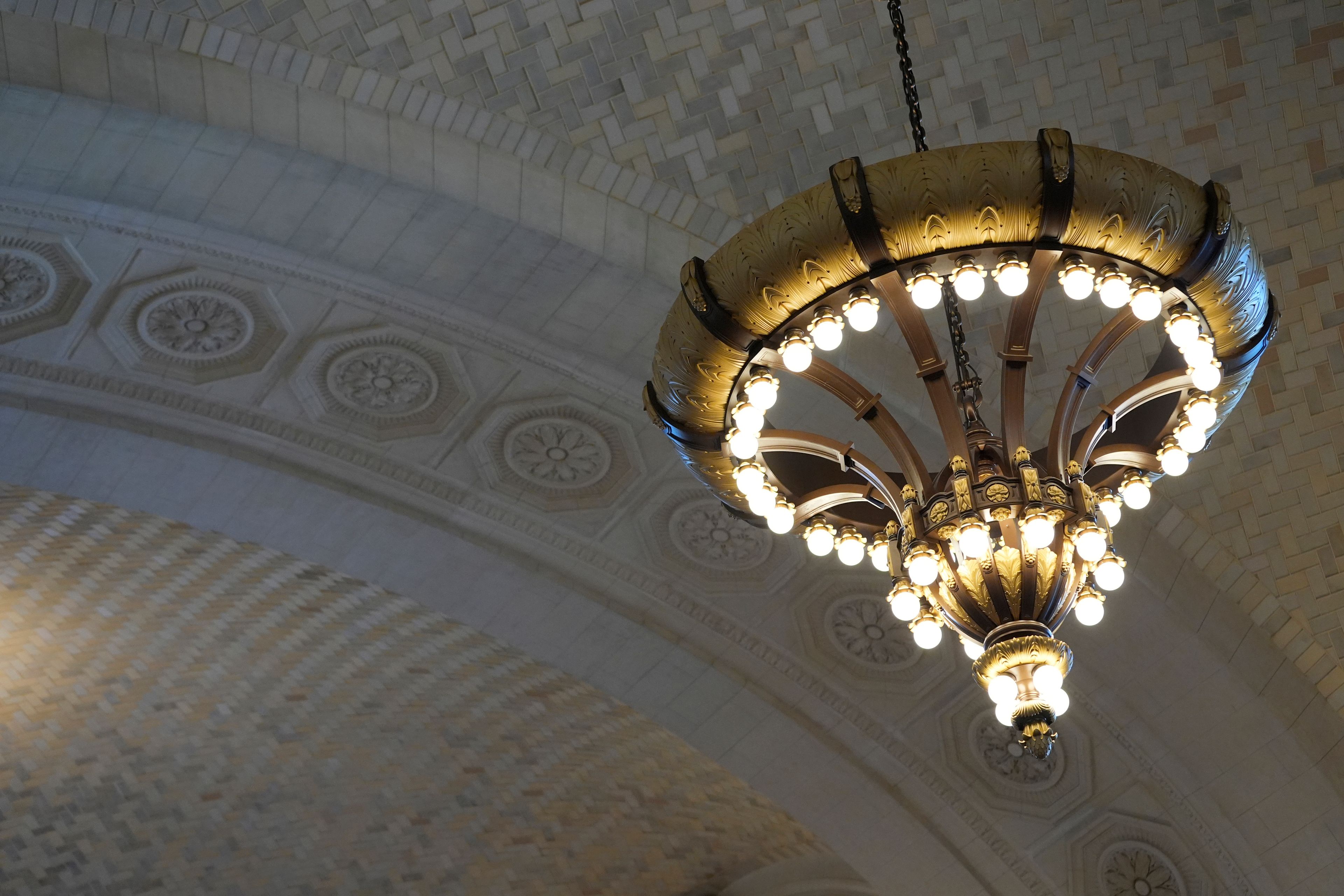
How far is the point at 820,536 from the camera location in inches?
168

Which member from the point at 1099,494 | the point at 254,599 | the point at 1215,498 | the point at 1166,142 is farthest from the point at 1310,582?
the point at 254,599

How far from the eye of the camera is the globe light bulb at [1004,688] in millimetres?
3721

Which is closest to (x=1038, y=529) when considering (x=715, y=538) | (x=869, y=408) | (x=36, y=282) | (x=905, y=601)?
(x=905, y=601)

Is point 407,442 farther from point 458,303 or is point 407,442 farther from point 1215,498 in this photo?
point 1215,498

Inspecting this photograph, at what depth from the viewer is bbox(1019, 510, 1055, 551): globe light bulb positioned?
3648 mm

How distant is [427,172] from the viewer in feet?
20.5

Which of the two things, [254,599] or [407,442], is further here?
[254,599]

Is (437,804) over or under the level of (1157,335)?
under

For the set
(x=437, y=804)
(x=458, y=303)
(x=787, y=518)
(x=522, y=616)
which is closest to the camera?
(x=787, y=518)

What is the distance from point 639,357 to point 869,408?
3.08 m

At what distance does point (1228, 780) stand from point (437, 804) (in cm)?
573

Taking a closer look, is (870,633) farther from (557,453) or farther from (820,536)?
(820,536)

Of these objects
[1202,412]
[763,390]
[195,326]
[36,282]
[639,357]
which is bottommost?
[763,390]

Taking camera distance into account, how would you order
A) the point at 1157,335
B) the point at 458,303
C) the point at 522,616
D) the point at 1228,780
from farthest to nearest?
the point at 522,616 → the point at 1228,780 → the point at 458,303 → the point at 1157,335
